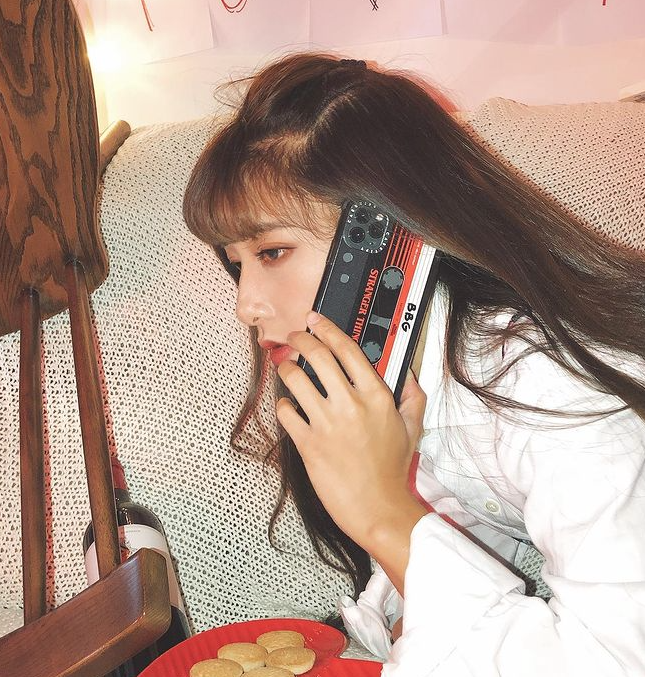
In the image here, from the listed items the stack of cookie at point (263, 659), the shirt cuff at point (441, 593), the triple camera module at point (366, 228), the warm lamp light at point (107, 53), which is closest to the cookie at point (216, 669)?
the stack of cookie at point (263, 659)

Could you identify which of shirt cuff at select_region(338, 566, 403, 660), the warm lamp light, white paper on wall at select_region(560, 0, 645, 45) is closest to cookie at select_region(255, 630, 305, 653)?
shirt cuff at select_region(338, 566, 403, 660)

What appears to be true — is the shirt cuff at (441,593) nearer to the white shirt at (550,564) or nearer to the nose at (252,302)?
the white shirt at (550,564)

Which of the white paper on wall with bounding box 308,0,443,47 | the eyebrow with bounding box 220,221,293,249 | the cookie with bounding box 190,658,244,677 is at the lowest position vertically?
the cookie with bounding box 190,658,244,677

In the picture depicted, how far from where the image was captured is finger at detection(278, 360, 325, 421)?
1.93 feet

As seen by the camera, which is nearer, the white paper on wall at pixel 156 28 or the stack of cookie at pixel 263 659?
the stack of cookie at pixel 263 659

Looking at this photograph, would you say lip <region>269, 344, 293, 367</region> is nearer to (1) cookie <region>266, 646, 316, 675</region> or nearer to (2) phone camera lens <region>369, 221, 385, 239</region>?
(2) phone camera lens <region>369, 221, 385, 239</region>

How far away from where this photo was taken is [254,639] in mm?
582

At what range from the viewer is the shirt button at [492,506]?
0.71 metres

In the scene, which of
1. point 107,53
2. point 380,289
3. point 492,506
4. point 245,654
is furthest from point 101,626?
point 107,53

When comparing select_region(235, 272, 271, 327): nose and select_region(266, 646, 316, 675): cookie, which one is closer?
select_region(266, 646, 316, 675): cookie

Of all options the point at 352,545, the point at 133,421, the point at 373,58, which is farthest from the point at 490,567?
the point at 373,58

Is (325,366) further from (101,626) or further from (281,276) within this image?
(101,626)

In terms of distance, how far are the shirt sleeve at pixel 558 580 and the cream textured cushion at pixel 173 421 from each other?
0.24 m

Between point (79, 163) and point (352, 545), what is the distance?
46cm
